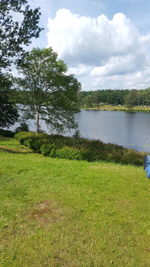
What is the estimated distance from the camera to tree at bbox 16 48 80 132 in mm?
14516

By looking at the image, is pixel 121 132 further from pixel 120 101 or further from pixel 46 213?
pixel 120 101

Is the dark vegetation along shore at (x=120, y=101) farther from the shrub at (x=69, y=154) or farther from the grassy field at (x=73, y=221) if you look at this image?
the grassy field at (x=73, y=221)

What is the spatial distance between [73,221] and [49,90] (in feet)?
43.9

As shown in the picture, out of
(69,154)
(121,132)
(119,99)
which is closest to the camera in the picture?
(69,154)

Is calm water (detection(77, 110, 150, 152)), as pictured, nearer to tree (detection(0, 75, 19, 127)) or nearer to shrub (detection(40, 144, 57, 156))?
tree (detection(0, 75, 19, 127))

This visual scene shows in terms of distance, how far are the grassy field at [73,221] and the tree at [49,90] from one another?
9.90 meters

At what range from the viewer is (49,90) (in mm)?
15406

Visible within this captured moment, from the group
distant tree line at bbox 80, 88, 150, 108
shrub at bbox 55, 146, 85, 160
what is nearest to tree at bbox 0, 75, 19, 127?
shrub at bbox 55, 146, 85, 160

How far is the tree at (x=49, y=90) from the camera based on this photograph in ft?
47.6

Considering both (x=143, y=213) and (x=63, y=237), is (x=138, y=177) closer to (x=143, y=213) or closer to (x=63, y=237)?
(x=143, y=213)

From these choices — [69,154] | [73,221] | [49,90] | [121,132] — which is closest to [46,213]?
[73,221]

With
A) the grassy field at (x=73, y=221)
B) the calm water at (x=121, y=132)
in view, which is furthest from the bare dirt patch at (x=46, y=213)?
the calm water at (x=121, y=132)

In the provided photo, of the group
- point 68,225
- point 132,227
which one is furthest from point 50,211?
point 132,227

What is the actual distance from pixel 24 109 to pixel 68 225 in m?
13.7
